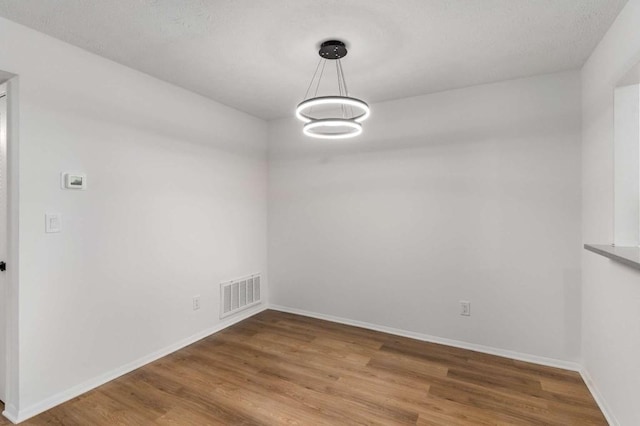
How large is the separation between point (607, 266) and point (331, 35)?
98.2 inches

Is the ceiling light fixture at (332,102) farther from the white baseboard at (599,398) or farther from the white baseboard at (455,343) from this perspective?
the white baseboard at (599,398)

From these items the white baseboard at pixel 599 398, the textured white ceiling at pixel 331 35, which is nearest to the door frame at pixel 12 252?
the textured white ceiling at pixel 331 35

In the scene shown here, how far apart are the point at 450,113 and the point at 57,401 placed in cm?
413

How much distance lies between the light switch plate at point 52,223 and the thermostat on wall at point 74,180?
22 cm

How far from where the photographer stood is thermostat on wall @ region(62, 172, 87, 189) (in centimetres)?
229

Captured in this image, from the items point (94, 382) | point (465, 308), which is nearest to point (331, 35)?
point (465, 308)

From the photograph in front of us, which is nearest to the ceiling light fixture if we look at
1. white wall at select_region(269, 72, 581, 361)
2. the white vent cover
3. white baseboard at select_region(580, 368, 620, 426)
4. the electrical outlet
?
white wall at select_region(269, 72, 581, 361)

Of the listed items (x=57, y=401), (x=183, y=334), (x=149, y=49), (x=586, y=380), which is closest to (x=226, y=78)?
(x=149, y=49)

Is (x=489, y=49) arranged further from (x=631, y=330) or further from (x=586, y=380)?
(x=586, y=380)

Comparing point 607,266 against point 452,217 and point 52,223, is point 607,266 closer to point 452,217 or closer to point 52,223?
point 452,217

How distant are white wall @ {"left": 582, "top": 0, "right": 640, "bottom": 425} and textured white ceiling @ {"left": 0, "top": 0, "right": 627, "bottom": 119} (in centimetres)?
20

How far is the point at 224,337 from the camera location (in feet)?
11.2

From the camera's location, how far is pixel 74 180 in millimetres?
2334

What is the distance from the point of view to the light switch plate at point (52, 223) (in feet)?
7.20
